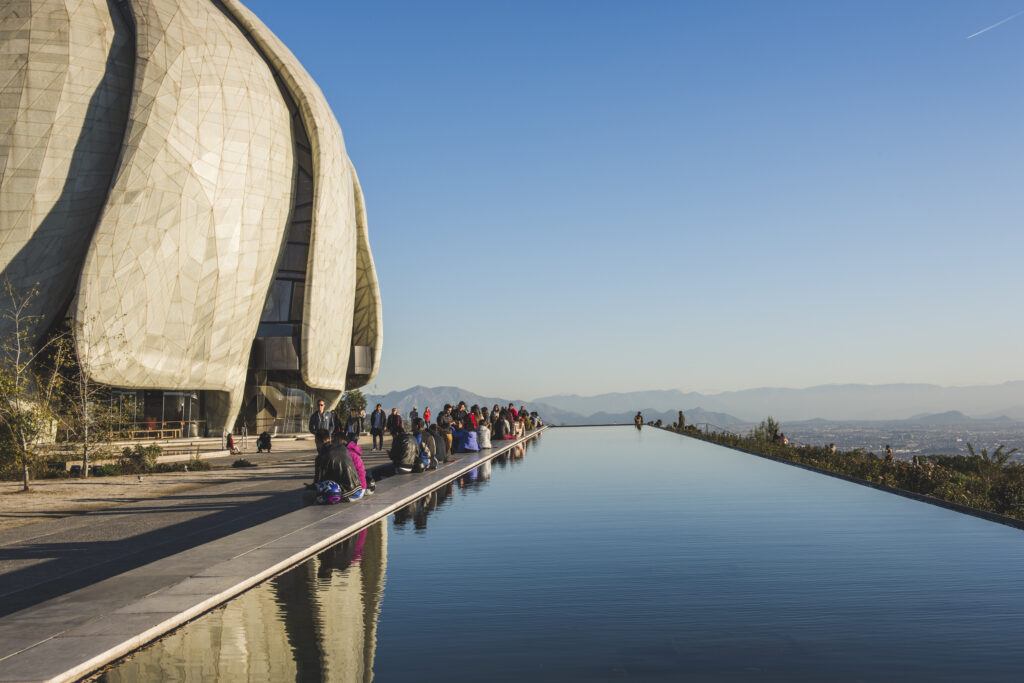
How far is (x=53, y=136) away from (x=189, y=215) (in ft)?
17.8

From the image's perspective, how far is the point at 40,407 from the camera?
18078 mm

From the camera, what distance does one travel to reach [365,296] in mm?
49875

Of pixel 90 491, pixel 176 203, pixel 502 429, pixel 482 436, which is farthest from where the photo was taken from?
pixel 176 203

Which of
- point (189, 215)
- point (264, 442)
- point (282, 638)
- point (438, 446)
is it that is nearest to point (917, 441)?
point (264, 442)

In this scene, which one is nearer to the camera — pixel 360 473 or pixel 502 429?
pixel 360 473

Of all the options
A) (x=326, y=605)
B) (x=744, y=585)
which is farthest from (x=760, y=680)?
(x=326, y=605)

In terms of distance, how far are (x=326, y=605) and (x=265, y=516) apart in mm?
6239

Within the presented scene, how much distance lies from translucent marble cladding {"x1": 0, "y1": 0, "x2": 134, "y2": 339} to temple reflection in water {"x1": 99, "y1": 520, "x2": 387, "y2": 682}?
28.0 metres

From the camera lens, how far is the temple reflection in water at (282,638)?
4.34 metres

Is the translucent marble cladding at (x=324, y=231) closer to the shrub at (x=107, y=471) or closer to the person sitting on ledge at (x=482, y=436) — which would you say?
the person sitting on ledge at (x=482, y=436)

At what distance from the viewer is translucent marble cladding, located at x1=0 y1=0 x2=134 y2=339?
29.3 metres

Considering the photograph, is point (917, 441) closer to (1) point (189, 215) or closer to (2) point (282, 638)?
(1) point (189, 215)

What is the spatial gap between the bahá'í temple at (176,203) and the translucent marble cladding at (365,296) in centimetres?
544

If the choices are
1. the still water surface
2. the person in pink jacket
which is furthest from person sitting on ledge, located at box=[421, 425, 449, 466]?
the still water surface
